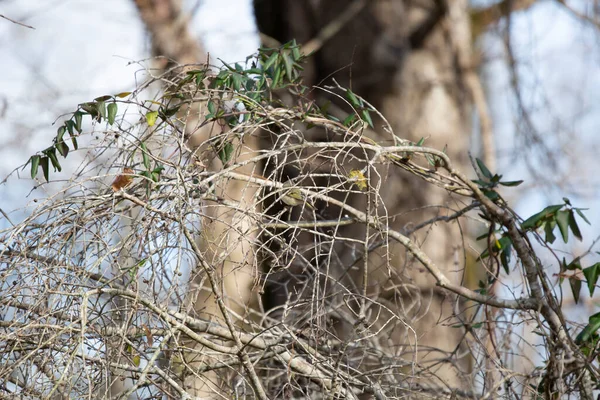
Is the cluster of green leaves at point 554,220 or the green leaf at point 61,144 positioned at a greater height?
the cluster of green leaves at point 554,220

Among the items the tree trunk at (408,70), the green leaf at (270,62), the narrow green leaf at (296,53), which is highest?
the tree trunk at (408,70)

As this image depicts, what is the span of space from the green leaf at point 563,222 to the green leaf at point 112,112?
43.6 inches

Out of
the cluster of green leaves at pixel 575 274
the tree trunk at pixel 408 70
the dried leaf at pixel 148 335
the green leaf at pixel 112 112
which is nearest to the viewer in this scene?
the dried leaf at pixel 148 335

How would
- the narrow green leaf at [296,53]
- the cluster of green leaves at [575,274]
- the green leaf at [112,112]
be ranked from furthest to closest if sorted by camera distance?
1. the narrow green leaf at [296,53]
2. the cluster of green leaves at [575,274]
3. the green leaf at [112,112]

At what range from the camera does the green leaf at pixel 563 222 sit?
169cm

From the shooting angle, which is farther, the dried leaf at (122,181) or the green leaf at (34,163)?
the green leaf at (34,163)

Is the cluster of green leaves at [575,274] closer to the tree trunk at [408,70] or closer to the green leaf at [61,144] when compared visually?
the green leaf at [61,144]

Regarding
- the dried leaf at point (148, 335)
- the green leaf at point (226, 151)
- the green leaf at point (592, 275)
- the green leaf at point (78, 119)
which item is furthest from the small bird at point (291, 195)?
the green leaf at point (592, 275)

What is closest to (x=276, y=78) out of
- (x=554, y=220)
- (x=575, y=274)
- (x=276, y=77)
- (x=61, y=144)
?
(x=276, y=77)

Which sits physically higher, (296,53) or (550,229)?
(296,53)

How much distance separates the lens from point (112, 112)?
1.53 metres

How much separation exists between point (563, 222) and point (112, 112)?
3.69ft

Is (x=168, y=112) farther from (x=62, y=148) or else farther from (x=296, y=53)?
(x=296, y=53)

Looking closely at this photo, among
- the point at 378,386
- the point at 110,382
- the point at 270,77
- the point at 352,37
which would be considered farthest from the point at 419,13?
the point at 110,382
